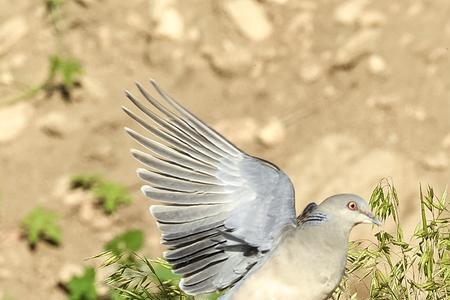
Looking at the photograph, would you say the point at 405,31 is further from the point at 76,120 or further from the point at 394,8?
the point at 76,120

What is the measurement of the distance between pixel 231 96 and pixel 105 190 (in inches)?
34.6

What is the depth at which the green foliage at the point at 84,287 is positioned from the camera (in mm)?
5895

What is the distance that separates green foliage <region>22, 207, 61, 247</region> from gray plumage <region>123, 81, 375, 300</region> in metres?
2.56

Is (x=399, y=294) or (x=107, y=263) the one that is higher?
(x=107, y=263)

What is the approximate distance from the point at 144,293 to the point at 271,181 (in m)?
1.11

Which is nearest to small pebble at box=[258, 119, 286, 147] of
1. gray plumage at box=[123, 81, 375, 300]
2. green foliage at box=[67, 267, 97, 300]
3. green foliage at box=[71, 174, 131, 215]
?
green foliage at box=[71, 174, 131, 215]

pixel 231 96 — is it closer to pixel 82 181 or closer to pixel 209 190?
pixel 82 181

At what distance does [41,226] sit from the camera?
638 cm

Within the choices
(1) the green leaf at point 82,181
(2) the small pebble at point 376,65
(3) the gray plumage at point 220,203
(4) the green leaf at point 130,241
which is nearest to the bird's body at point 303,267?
(3) the gray plumage at point 220,203

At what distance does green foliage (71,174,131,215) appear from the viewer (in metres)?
6.43

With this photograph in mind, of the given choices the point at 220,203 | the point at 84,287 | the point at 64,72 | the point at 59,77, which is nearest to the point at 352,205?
the point at 220,203

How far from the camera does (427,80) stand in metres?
6.62

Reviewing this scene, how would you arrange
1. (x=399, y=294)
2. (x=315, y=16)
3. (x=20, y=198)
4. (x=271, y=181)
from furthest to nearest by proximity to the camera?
(x=315, y=16), (x=20, y=198), (x=399, y=294), (x=271, y=181)

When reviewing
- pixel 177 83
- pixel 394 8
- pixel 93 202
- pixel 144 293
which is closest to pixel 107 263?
pixel 144 293
